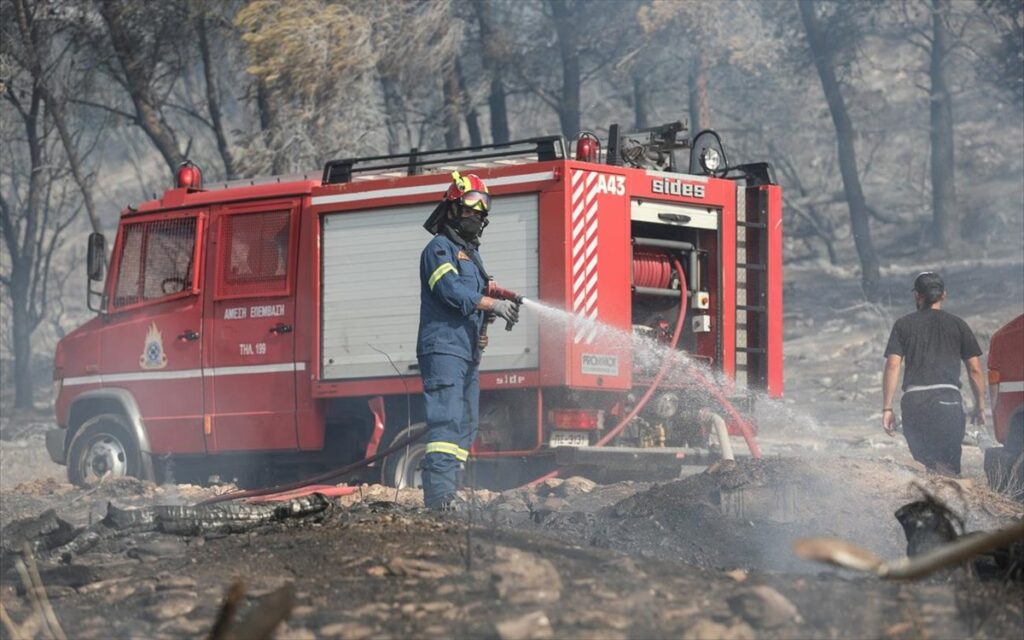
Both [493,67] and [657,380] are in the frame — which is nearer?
[657,380]

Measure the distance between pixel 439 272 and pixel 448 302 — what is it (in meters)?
0.19

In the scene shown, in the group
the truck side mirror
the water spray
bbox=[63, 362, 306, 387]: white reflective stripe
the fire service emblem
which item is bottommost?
bbox=[63, 362, 306, 387]: white reflective stripe

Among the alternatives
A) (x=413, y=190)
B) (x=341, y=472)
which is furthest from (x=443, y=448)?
(x=413, y=190)

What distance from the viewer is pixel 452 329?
833 centimetres

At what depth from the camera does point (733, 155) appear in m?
33.8

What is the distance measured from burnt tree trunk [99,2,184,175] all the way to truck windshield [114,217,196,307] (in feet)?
26.0

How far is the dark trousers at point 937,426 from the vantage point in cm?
864

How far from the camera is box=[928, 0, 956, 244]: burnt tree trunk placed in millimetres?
26906

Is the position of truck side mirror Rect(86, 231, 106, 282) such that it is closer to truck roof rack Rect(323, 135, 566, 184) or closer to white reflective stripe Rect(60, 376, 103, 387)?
white reflective stripe Rect(60, 376, 103, 387)

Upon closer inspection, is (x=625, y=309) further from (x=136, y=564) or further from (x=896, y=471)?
(x=136, y=564)

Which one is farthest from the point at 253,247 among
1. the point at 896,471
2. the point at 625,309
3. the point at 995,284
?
the point at 995,284

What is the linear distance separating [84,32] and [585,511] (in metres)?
14.3

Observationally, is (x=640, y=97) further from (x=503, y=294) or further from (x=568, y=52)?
(x=503, y=294)

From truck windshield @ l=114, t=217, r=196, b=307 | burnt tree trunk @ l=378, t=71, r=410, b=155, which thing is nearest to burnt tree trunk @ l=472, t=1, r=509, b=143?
burnt tree trunk @ l=378, t=71, r=410, b=155
